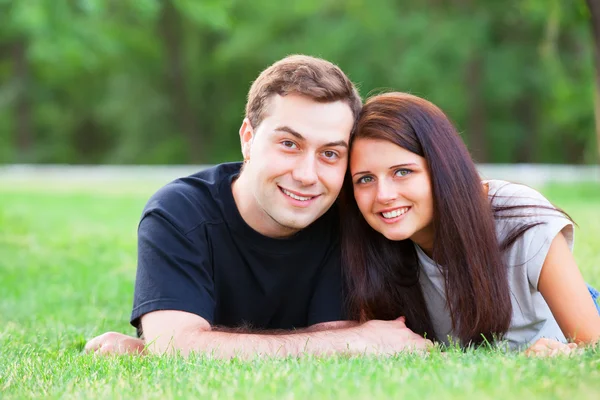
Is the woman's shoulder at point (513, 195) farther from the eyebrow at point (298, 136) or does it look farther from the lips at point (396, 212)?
the eyebrow at point (298, 136)

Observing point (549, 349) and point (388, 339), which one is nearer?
point (549, 349)

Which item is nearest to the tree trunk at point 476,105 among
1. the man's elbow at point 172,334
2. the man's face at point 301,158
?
the man's face at point 301,158

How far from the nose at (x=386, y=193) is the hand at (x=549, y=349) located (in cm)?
98

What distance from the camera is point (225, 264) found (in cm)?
456

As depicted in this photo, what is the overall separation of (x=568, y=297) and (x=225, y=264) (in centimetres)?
179

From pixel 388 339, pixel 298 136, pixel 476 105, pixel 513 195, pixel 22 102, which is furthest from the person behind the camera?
pixel 22 102

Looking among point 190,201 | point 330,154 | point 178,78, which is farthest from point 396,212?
point 178,78

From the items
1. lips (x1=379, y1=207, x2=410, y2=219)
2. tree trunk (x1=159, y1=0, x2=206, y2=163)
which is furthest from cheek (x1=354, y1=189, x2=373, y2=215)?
tree trunk (x1=159, y1=0, x2=206, y2=163)

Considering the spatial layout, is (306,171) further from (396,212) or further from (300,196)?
(396,212)

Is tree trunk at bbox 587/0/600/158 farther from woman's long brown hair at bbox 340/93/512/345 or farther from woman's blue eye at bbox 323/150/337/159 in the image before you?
woman's blue eye at bbox 323/150/337/159

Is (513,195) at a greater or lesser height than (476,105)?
greater

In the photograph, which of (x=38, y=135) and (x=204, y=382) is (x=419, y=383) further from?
(x=38, y=135)

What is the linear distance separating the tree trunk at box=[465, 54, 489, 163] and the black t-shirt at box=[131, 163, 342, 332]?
2434 centimetres

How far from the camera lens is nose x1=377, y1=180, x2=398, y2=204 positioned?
4203 millimetres
